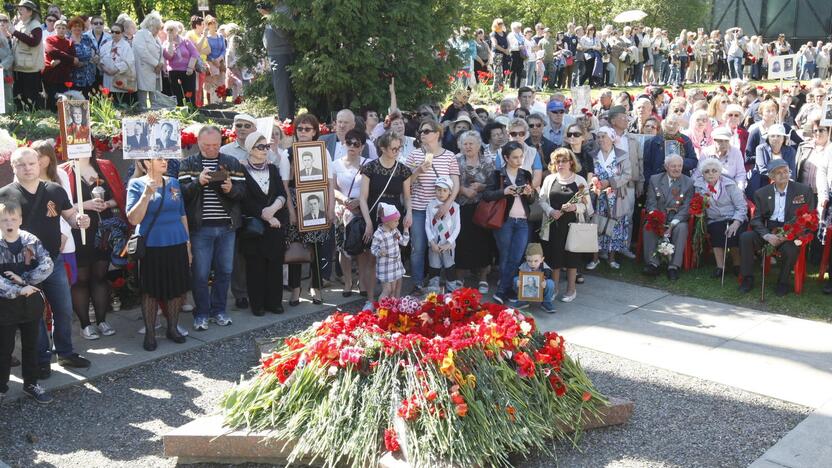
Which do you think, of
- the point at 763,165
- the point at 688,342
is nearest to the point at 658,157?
the point at 763,165

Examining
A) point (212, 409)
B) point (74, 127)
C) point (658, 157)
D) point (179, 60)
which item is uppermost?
point (179, 60)

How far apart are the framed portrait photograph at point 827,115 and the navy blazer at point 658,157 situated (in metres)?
1.44

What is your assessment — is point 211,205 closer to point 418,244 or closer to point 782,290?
point 418,244

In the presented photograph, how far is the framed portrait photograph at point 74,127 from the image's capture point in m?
6.48

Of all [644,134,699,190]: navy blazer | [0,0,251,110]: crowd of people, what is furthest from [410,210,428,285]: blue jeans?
[0,0,251,110]: crowd of people

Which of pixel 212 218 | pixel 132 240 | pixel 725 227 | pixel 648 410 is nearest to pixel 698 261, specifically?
pixel 725 227

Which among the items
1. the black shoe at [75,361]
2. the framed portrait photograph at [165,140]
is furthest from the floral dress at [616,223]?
the black shoe at [75,361]

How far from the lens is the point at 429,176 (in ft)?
27.6

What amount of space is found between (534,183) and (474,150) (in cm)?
72

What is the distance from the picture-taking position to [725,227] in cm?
919

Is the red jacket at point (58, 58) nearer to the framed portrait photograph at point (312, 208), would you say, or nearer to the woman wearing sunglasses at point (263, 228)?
the woman wearing sunglasses at point (263, 228)

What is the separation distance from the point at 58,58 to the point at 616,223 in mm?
8674

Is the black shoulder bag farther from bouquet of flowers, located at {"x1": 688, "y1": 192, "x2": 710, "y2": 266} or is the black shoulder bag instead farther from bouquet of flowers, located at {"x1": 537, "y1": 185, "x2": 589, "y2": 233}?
bouquet of flowers, located at {"x1": 688, "y1": 192, "x2": 710, "y2": 266}

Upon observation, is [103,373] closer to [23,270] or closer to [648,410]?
[23,270]
